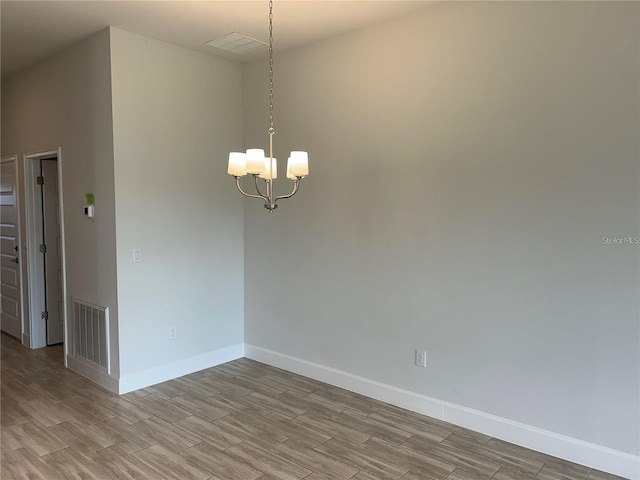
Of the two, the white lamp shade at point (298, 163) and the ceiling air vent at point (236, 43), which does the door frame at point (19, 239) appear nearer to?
the ceiling air vent at point (236, 43)

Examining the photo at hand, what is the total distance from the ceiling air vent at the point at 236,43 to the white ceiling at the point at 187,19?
8cm

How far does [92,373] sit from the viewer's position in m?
4.17

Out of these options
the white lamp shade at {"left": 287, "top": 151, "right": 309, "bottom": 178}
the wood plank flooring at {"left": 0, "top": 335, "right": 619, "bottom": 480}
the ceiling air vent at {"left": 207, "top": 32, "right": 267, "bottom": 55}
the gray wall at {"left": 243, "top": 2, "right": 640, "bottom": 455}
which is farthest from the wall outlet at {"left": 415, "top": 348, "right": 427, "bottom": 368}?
the ceiling air vent at {"left": 207, "top": 32, "right": 267, "bottom": 55}

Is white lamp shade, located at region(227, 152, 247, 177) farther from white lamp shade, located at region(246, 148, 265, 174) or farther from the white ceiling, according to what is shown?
the white ceiling

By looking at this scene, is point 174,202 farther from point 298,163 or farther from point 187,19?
point 298,163

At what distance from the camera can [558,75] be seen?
2.78 meters

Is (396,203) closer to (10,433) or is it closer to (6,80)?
(10,433)

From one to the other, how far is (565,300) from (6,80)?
6.09 meters

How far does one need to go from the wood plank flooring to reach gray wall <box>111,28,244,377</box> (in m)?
0.58

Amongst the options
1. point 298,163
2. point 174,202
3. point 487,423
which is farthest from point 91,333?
point 487,423

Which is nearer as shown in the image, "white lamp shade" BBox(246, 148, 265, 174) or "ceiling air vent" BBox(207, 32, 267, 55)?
"white lamp shade" BBox(246, 148, 265, 174)

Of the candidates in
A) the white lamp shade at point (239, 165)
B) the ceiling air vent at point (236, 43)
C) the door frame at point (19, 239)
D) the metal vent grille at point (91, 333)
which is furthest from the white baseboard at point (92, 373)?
the ceiling air vent at point (236, 43)

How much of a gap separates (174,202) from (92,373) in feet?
5.72

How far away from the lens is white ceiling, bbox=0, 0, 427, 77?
328cm
